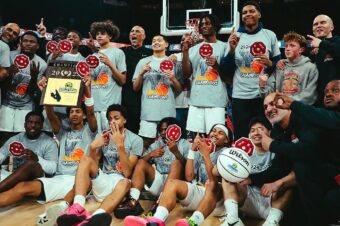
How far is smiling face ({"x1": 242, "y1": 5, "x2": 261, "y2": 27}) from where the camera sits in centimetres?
427

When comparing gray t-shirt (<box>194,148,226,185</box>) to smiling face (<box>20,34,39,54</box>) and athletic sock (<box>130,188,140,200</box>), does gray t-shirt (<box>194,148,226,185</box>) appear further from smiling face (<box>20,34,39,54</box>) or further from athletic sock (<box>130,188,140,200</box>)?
smiling face (<box>20,34,39,54</box>)

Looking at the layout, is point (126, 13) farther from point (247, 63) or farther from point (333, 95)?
point (333, 95)

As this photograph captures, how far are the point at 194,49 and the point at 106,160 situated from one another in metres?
1.49

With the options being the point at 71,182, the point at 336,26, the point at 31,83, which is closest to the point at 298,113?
the point at 71,182

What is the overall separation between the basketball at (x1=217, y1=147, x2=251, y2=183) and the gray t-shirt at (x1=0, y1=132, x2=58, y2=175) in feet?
6.22

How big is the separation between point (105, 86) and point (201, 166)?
4.77 feet

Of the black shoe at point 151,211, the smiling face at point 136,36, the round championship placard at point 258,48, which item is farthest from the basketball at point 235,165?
the smiling face at point 136,36

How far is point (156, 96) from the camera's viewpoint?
473 cm

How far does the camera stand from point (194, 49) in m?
4.71

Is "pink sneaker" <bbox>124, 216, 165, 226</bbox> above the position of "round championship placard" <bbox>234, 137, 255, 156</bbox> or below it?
below

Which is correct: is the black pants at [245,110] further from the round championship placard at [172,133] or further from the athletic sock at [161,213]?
the athletic sock at [161,213]

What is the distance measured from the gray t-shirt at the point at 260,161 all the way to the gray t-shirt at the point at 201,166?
329mm

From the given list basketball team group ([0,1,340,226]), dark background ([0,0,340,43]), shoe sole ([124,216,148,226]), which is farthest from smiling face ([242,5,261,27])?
dark background ([0,0,340,43])

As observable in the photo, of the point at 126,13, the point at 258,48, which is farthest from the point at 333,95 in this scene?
the point at 126,13
